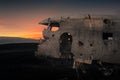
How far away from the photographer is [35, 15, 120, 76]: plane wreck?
72.4 feet

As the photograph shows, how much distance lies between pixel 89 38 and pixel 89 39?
0.31 feet

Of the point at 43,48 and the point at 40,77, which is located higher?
the point at 43,48

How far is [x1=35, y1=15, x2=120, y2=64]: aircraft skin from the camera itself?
2208 cm

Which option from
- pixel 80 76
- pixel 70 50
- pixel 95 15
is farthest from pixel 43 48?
pixel 95 15

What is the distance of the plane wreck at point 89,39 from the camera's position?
72.4 ft

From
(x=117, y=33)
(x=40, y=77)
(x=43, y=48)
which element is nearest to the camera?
(x=117, y=33)

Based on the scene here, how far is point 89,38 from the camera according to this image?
22562mm

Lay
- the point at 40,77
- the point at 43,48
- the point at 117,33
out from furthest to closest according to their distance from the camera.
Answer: the point at 43,48 → the point at 40,77 → the point at 117,33

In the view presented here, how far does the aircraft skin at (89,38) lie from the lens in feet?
72.4

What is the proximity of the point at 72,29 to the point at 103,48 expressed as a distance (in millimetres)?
3490

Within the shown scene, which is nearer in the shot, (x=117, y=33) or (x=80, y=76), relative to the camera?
(x=117, y=33)

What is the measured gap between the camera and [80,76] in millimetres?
24812

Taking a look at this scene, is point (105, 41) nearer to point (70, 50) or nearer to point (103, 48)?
point (103, 48)

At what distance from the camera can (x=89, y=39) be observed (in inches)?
888
